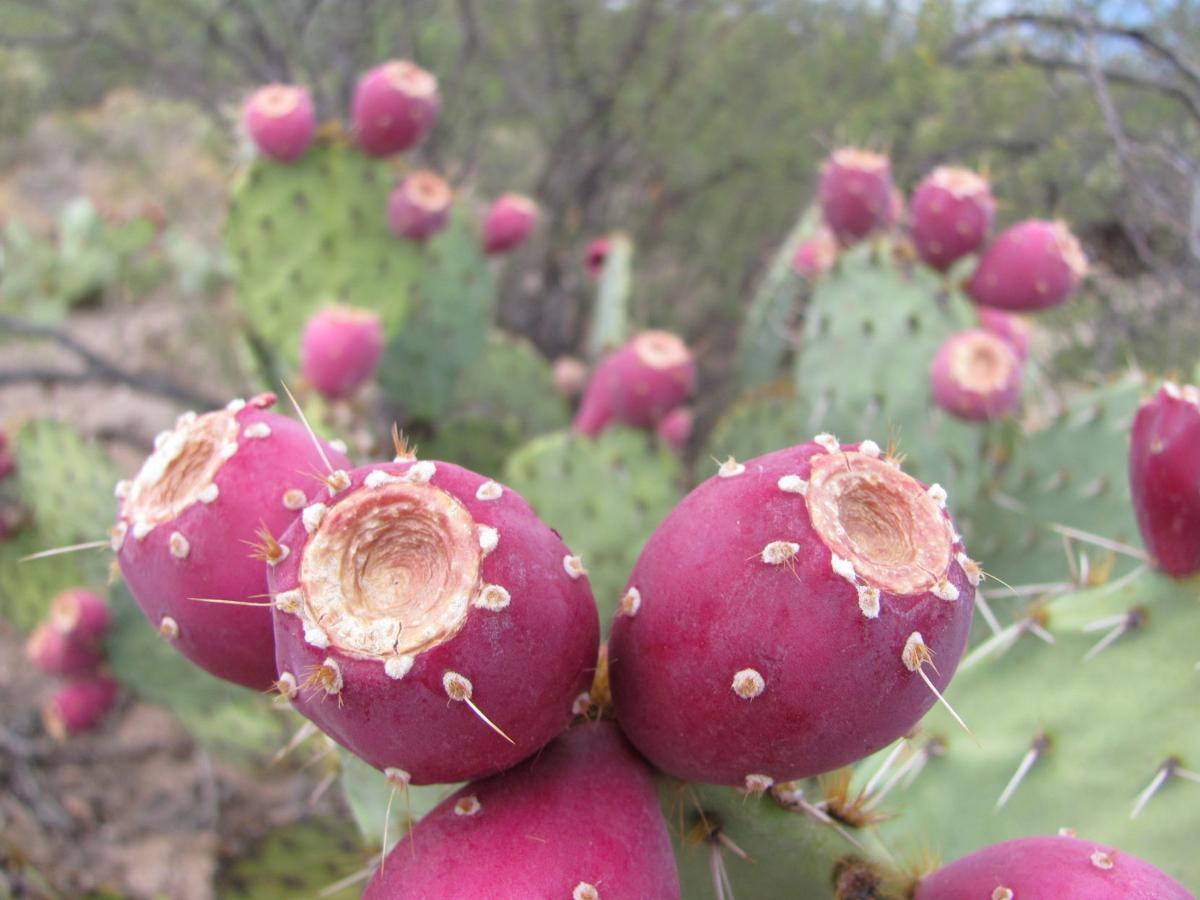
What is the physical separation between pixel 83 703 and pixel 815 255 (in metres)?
2.22

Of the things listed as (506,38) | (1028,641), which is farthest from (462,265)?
(1028,641)

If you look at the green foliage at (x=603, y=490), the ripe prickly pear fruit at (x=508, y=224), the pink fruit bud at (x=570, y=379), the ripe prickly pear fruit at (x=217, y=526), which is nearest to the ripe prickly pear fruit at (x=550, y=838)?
the ripe prickly pear fruit at (x=217, y=526)

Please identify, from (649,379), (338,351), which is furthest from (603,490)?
(338,351)

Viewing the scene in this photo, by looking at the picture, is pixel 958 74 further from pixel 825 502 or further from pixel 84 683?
pixel 84 683

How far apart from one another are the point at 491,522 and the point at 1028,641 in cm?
85

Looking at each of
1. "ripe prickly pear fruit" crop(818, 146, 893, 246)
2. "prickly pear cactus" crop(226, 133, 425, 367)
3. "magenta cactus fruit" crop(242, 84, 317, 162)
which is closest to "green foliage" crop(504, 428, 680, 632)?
"ripe prickly pear fruit" crop(818, 146, 893, 246)

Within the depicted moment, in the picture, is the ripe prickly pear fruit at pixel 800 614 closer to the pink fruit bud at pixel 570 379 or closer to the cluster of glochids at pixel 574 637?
the cluster of glochids at pixel 574 637

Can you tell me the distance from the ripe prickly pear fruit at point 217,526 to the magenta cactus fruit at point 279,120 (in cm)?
176

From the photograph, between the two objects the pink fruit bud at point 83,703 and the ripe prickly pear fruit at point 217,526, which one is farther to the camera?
the pink fruit bud at point 83,703

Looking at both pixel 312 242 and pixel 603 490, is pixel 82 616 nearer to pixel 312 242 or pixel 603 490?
pixel 312 242

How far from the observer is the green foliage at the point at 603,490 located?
1858mm

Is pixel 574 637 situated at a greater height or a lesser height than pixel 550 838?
greater

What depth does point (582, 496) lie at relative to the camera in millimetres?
1916

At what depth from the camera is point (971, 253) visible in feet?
6.44
